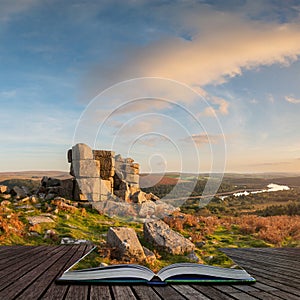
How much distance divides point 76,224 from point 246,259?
9284mm

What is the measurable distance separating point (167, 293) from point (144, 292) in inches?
9.2

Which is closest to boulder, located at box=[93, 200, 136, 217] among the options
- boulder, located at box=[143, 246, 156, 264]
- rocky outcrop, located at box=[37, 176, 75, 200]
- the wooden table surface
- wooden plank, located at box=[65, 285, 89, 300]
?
rocky outcrop, located at box=[37, 176, 75, 200]

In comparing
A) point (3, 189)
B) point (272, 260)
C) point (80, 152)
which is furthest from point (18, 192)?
point (272, 260)

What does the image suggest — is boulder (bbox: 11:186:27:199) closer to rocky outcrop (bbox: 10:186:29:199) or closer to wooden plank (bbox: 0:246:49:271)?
rocky outcrop (bbox: 10:186:29:199)

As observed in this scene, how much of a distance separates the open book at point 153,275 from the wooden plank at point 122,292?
134 millimetres

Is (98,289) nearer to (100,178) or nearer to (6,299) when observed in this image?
(6,299)

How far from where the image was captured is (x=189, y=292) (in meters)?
3.58

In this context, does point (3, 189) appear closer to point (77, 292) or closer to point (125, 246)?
point (125, 246)

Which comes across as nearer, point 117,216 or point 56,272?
point 56,272

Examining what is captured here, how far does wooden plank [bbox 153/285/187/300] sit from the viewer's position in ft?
11.1

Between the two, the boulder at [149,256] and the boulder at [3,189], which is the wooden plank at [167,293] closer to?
the boulder at [149,256]

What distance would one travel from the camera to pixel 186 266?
169 inches

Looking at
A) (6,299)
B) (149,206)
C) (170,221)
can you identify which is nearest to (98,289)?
(6,299)

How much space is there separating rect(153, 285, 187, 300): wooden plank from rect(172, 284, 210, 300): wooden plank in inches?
2.5
